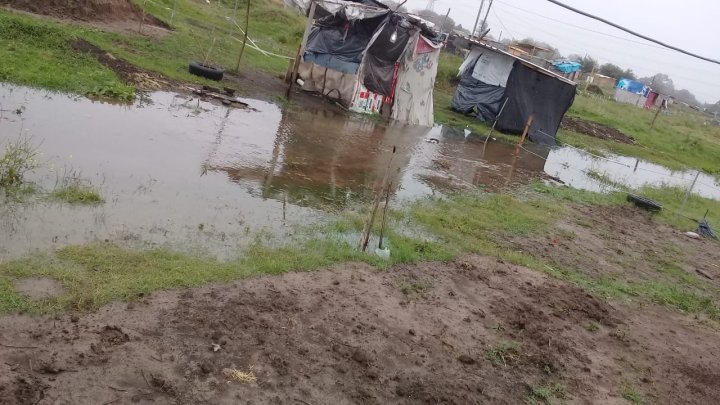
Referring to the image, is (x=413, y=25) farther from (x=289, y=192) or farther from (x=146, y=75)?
(x=289, y=192)

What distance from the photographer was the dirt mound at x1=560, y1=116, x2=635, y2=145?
27703mm

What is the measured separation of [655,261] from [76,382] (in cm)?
939

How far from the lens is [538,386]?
16.9 ft

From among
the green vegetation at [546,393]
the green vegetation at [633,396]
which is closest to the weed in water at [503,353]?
the green vegetation at [546,393]

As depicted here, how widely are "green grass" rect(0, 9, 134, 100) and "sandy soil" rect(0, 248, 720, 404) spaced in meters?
7.33

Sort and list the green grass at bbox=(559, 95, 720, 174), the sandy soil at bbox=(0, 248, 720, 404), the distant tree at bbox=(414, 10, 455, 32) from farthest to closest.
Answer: the green grass at bbox=(559, 95, 720, 174) → the distant tree at bbox=(414, 10, 455, 32) → the sandy soil at bbox=(0, 248, 720, 404)

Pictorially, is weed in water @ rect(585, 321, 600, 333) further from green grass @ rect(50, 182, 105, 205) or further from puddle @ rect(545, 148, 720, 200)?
puddle @ rect(545, 148, 720, 200)

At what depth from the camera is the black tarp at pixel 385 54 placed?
54.2ft

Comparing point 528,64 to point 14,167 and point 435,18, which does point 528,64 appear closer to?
point 14,167

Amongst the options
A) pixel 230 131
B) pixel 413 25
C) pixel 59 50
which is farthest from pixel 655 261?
pixel 59 50

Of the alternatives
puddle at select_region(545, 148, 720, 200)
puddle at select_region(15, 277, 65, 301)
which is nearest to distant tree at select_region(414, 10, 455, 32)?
puddle at select_region(545, 148, 720, 200)

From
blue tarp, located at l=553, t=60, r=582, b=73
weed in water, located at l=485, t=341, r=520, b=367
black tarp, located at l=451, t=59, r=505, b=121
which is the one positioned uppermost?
blue tarp, located at l=553, t=60, r=582, b=73

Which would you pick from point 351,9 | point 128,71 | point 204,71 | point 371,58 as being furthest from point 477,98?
point 128,71

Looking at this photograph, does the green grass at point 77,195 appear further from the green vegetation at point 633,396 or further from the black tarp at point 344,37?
the black tarp at point 344,37
